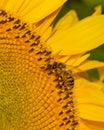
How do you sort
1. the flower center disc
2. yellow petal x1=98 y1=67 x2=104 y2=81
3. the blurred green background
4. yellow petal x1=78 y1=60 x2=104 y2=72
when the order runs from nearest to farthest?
1. the flower center disc
2. yellow petal x1=78 y1=60 x2=104 y2=72
3. yellow petal x1=98 y1=67 x2=104 y2=81
4. the blurred green background

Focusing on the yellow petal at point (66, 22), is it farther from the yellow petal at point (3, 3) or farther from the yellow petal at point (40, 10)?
the yellow petal at point (3, 3)

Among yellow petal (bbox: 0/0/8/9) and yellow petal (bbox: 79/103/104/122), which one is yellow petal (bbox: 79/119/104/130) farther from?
yellow petal (bbox: 0/0/8/9)

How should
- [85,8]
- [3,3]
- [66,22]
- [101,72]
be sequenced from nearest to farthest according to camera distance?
[3,3]
[66,22]
[101,72]
[85,8]

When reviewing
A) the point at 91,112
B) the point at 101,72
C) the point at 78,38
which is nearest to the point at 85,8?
the point at 101,72

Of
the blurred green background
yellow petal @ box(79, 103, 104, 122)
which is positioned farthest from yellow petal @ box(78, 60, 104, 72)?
the blurred green background

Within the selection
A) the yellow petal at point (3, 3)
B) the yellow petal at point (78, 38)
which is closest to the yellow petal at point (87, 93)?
the yellow petal at point (78, 38)

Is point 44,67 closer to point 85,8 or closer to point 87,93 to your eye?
point 87,93

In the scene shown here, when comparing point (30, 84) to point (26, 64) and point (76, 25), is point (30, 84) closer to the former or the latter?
point (26, 64)
